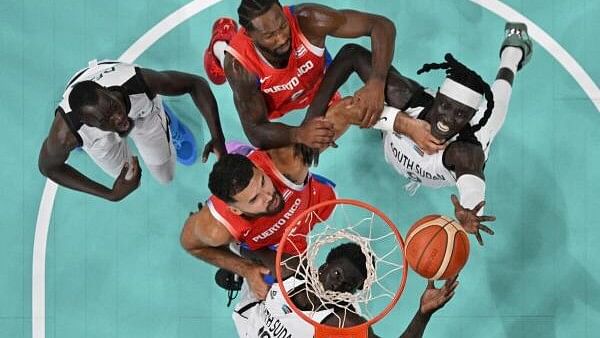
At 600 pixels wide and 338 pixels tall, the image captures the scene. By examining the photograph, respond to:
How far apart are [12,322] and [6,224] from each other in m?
0.65

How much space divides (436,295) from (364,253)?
0.44 metres

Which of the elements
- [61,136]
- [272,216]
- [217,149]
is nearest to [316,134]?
[272,216]

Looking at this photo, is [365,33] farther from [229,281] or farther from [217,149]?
[229,281]

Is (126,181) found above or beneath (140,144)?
beneath

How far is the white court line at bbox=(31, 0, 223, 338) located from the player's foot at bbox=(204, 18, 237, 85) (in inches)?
11.1

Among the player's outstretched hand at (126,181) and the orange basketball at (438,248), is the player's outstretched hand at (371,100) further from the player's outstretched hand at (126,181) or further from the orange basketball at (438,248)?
the player's outstretched hand at (126,181)

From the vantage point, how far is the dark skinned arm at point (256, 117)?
3576 millimetres

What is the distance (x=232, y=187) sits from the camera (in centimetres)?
340

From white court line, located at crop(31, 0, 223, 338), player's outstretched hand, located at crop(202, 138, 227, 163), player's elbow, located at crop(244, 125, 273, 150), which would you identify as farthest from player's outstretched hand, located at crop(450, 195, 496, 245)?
white court line, located at crop(31, 0, 223, 338)

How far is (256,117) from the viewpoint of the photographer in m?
3.74

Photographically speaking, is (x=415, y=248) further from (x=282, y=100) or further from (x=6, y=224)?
(x=6, y=224)

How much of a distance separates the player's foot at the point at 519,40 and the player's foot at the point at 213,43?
1688 millimetres

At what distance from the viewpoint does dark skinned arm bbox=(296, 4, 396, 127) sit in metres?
3.54

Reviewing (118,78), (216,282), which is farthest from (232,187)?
(216,282)
